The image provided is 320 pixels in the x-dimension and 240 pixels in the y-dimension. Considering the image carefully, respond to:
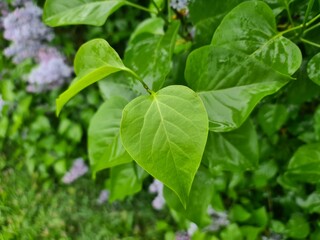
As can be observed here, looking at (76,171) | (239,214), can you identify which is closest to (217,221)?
(239,214)

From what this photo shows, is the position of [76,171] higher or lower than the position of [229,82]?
lower

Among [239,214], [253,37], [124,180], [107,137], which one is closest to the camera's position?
[253,37]

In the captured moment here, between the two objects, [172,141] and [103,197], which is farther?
[103,197]

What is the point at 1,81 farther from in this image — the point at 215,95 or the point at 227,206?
the point at 215,95

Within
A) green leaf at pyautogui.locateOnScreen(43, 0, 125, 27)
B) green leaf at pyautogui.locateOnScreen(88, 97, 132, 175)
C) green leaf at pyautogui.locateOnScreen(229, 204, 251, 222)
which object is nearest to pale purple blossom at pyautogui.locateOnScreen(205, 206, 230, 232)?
green leaf at pyautogui.locateOnScreen(229, 204, 251, 222)

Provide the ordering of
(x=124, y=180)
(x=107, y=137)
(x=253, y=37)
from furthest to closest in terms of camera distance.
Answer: (x=124, y=180) → (x=107, y=137) → (x=253, y=37)

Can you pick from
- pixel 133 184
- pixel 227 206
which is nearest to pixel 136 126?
pixel 133 184

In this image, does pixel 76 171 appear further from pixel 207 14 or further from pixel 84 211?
pixel 207 14
